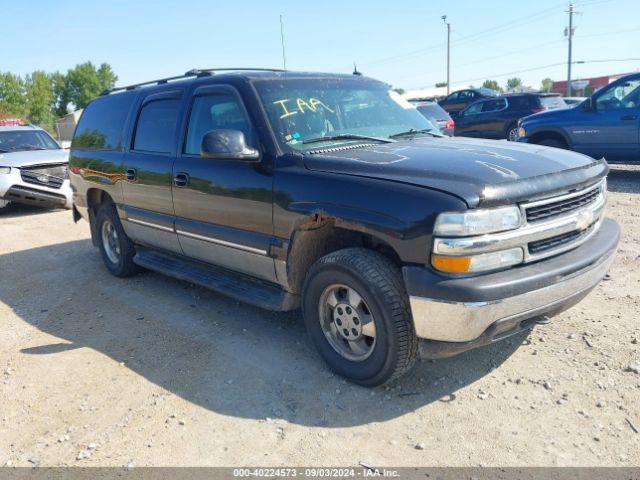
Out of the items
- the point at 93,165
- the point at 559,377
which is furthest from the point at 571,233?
the point at 93,165

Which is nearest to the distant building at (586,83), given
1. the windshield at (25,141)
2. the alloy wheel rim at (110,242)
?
the windshield at (25,141)

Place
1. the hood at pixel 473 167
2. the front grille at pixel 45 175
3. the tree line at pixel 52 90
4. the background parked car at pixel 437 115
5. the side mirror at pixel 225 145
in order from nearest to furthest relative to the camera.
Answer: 1. the hood at pixel 473 167
2. the side mirror at pixel 225 145
3. the front grille at pixel 45 175
4. the background parked car at pixel 437 115
5. the tree line at pixel 52 90

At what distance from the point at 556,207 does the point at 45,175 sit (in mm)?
9716

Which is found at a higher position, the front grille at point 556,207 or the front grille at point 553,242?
the front grille at point 556,207

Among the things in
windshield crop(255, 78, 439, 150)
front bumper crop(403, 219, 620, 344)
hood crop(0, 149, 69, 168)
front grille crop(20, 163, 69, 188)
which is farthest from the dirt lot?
hood crop(0, 149, 69, 168)

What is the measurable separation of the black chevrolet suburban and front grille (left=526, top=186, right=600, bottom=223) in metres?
0.01

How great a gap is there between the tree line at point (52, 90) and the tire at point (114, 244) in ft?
237

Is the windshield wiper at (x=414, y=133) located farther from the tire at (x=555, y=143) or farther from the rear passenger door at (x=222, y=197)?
the tire at (x=555, y=143)

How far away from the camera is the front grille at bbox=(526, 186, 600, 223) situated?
9.86 ft

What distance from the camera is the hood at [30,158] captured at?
1016 cm

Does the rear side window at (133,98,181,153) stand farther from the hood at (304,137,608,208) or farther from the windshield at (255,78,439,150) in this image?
the hood at (304,137,608,208)

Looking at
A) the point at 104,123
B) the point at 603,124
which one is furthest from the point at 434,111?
the point at 104,123

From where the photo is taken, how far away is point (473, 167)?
125 inches

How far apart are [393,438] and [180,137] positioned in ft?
9.77
